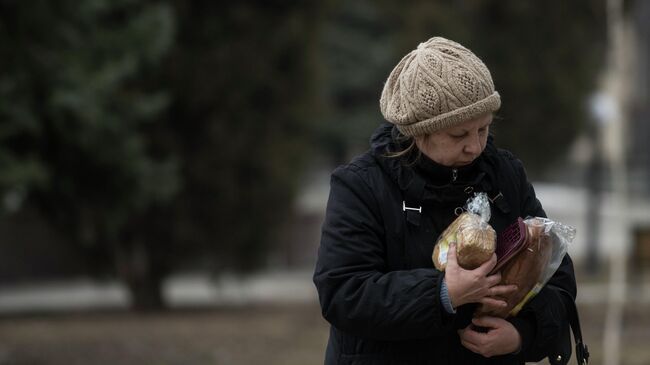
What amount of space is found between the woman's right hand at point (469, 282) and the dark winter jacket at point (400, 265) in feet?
0.11

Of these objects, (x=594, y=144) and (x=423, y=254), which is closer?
(x=423, y=254)

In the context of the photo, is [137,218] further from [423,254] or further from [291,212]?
[423,254]

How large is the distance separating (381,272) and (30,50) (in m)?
6.72

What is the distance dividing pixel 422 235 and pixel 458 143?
→ 0.74 ft

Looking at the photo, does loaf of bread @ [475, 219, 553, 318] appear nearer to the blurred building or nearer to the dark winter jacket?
the dark winter jacket

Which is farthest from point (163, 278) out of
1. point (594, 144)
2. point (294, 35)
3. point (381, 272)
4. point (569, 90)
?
point (381, 272)

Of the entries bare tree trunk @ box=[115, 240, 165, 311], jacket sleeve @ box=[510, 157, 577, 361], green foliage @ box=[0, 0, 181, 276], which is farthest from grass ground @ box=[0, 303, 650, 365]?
jacket sleeve @ box=[510, 157, 577, 361]

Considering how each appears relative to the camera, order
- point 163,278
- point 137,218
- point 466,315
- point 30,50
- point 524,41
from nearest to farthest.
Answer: point 466,315, point 30,50, point 137,218, point 163,278, point 524,41

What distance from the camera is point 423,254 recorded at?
9.48 ft

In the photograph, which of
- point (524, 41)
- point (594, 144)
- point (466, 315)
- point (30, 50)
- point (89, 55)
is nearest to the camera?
point (466, 315)

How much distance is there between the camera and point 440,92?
280 cm

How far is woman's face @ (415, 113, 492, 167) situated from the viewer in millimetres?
2832

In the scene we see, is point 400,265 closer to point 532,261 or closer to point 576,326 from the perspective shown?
point 532,261

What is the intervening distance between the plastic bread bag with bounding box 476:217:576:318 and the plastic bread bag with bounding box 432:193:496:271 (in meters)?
0.07
